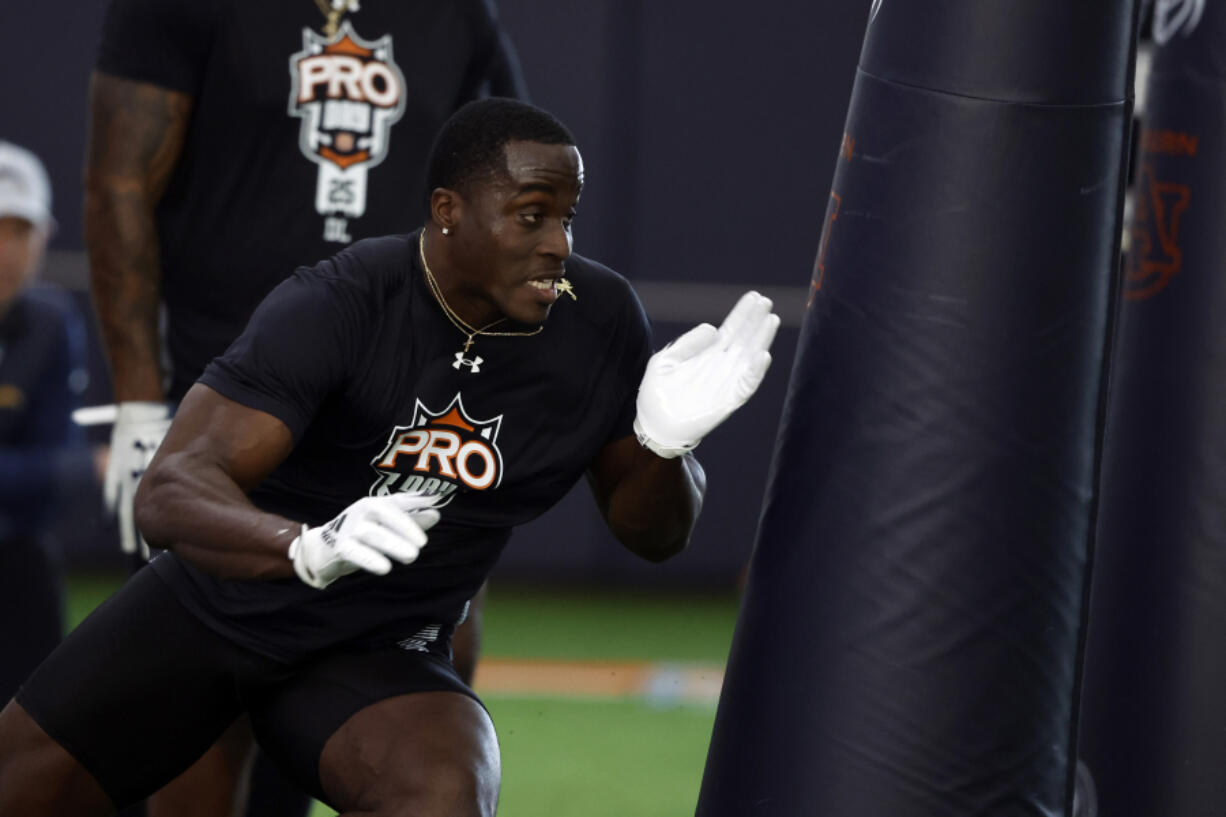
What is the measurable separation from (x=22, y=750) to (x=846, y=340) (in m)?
1.60

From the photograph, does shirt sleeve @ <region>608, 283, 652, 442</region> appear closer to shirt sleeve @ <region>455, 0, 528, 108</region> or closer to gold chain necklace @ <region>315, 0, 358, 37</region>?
shirt sleeve @ <region>455, 0, 528, 108</region>

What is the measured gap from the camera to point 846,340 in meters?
3.14

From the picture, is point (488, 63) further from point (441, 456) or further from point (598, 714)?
point (598, 714)

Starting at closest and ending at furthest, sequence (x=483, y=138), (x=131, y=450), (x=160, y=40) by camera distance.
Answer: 1. (x=483, y=138)
2. (x=160, y=40)
3. (x=131, y=450)

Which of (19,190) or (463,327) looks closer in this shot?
(463,327)

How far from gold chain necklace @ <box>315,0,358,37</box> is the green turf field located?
2.30 metres

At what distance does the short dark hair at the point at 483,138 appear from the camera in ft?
10.6

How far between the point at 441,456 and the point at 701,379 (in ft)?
1.56

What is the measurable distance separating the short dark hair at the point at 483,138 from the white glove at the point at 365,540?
24.8 inches

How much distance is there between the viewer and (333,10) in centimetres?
410

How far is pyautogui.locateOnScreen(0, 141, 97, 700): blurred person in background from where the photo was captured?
5.22m

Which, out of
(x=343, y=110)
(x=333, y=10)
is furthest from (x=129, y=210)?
(x=333, y=10)

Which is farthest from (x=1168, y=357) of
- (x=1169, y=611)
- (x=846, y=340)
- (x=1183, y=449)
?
(x=846, y=340)

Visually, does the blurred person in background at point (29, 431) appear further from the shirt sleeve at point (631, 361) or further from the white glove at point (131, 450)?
the shirt sleeve at point (631, 361)
